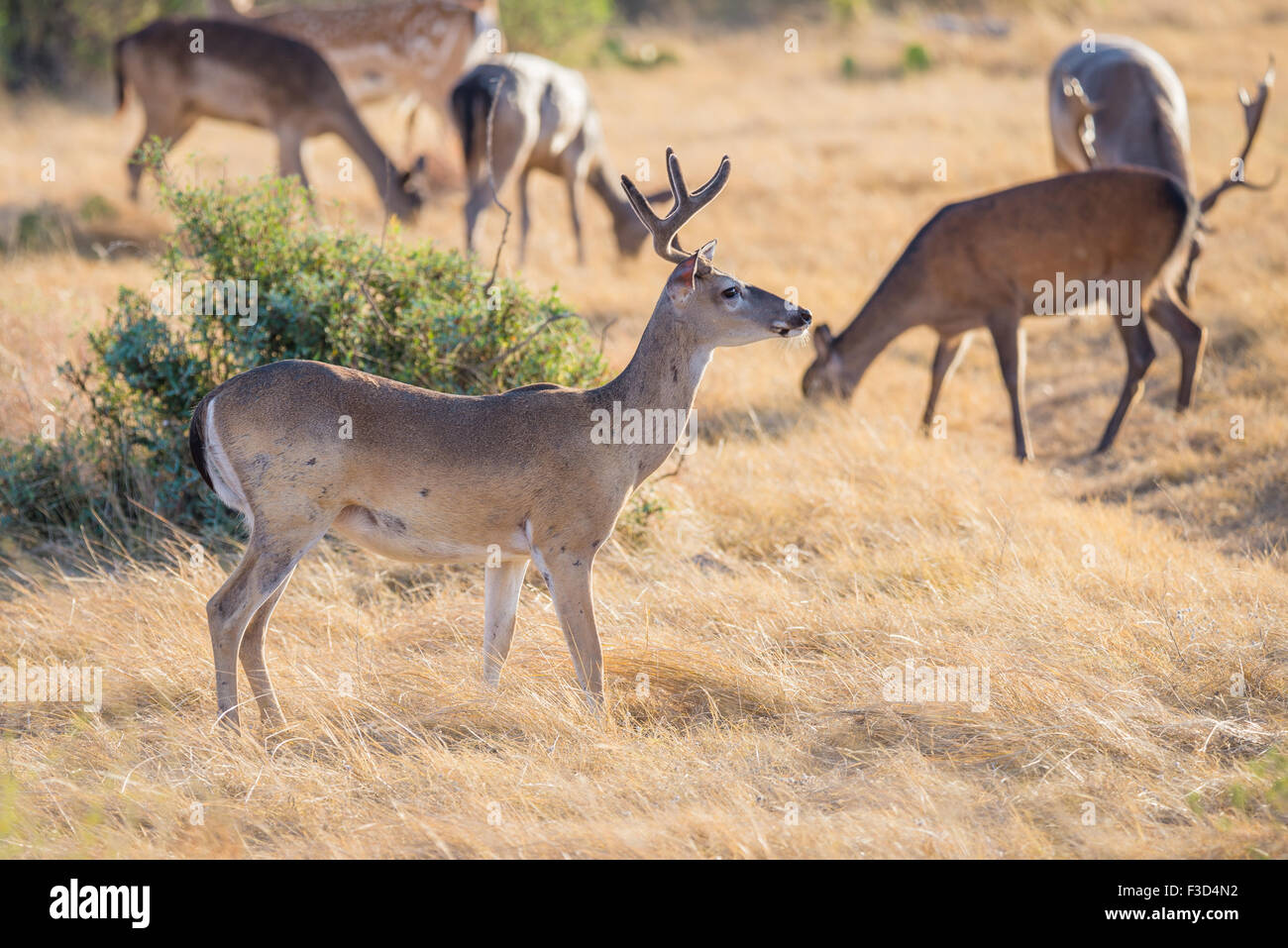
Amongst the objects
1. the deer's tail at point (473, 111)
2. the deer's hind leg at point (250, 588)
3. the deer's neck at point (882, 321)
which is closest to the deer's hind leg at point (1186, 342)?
the deer's neck at point (882, 321)

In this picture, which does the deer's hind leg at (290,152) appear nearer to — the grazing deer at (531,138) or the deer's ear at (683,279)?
the grazing deer at (531,138)

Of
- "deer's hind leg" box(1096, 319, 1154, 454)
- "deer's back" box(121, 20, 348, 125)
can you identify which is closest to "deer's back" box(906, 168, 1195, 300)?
"deer's hind leg" box(1096, 319, 1154, 454)

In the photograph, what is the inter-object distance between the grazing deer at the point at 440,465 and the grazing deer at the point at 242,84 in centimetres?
825

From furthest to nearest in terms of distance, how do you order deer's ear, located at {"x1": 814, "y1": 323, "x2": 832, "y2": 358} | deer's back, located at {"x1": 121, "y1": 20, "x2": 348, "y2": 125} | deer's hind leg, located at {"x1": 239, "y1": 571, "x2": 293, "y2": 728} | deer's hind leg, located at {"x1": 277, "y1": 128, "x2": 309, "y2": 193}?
deer's hind leg, located at {"x1": 277, "y1": 128, "x2": 309, "y2": 193}
deer's back, located at {"x1": 121, "y1": 20, "x2": 348, "y2": 125}
deer's ear, located at {"x1": 814, "y1": 323, "x2": 832, "y2": 358}
deer's hind leg, located at {"x1": 239, "y1": 571, "x2": 293, "y2": 728}

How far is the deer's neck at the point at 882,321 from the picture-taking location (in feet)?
31.4

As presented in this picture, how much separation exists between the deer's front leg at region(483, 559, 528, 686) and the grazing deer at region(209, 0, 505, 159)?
11772mm

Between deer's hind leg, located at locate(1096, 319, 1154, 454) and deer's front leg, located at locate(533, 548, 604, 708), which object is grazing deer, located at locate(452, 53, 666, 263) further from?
deer's front leg, located at locate(533, 548, 604, 708)

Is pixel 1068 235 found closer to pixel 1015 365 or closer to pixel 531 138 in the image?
pixel 1015 365

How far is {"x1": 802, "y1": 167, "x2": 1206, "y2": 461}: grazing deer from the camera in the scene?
9320mm

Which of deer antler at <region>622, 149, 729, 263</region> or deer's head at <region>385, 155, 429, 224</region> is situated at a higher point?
deer's head at <region>385, 155, 429, 224</region>

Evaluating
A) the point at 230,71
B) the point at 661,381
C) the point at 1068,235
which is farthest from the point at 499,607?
the point at 230,71

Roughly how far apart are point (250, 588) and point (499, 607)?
1035 millimetres
